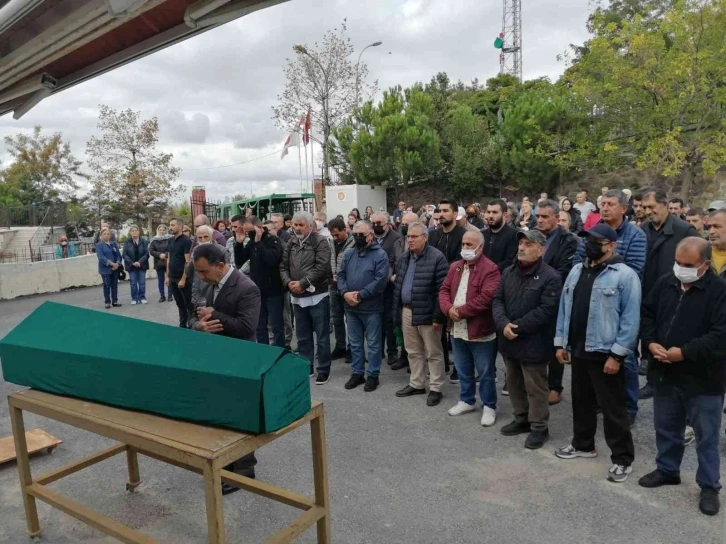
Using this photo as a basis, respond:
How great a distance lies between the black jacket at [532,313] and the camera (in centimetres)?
422

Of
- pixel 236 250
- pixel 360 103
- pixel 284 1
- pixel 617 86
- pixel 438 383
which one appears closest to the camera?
pixel 284 1

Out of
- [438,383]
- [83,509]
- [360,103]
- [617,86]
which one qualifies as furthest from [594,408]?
[360,103]

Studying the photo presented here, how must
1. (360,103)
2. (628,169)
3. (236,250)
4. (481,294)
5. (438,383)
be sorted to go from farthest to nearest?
1. (360,103)
2. (628,169)
3. (236,250)
4. (438,383)
5. (481,294)

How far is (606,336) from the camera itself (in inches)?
147

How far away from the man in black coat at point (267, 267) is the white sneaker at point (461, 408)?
2.22 meters

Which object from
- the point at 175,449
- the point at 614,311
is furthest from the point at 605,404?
the point at 175,449

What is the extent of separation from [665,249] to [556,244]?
3.13ft

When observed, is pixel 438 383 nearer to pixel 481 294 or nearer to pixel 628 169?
pixel 481 294

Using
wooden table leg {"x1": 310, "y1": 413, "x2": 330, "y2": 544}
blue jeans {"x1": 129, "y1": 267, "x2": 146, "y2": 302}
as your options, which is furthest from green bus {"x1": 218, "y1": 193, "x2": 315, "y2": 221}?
wooden table leg {"x1": 310, "y1": 413, "x2": 330, "y2": 544}

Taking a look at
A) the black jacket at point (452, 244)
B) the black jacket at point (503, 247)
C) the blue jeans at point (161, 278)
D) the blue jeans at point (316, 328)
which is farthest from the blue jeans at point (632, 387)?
the blue jeans at point (161, 278)

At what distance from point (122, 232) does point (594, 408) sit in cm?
3423

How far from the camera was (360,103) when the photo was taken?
24.3 meters

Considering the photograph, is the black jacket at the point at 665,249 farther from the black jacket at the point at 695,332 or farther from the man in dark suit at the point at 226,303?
the man in dark suit at the point at 226,303

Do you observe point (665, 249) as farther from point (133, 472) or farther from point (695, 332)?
point (133, 472)
